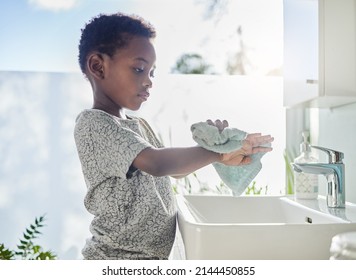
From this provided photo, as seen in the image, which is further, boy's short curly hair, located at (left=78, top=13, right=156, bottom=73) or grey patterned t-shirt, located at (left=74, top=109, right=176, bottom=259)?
boy's short curly hair, located at (left=78, top=13, right=156, bottom=73)

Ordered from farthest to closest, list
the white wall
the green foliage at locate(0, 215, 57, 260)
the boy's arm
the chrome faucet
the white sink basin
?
the green foliage at locate(0, 215, 57, 260), the white wall, the chrome faucet, the boy's arm, the white sink basin

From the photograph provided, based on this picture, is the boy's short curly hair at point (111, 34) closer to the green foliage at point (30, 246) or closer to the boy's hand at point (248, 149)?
the boy's hand at point (248, 149)

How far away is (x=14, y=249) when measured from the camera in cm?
192

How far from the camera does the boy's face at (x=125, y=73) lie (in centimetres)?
117

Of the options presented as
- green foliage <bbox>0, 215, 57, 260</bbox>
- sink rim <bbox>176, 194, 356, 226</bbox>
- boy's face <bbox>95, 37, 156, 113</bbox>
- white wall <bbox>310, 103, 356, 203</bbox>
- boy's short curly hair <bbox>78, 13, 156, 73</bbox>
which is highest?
boy's short curly hair <bbox>78, 13, 156, 73</bbox>

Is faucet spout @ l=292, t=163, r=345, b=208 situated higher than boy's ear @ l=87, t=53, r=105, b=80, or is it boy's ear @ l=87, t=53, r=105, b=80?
boy's ear @ l=87, t=53, r=105, b=80

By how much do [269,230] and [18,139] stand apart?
4.77 feet

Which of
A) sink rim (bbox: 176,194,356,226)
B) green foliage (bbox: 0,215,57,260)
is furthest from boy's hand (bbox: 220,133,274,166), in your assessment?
green foliage (bbox: 0,215,57,260)

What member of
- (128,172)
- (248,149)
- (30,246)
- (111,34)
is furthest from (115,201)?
(30,246)

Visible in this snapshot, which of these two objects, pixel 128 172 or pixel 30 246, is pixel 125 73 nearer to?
pixel 128 172

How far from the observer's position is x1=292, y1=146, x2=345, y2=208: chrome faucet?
1130 mm

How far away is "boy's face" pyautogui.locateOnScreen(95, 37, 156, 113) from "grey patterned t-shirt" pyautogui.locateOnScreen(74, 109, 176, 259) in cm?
15

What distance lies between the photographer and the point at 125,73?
3.85ft

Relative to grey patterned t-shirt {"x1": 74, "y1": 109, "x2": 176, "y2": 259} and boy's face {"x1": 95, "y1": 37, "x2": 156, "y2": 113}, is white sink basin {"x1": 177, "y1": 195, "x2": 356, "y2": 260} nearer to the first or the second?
grey patterned t-shirt {"x1": 74, "y1": 109, "x2": 176, "y2": 259}
